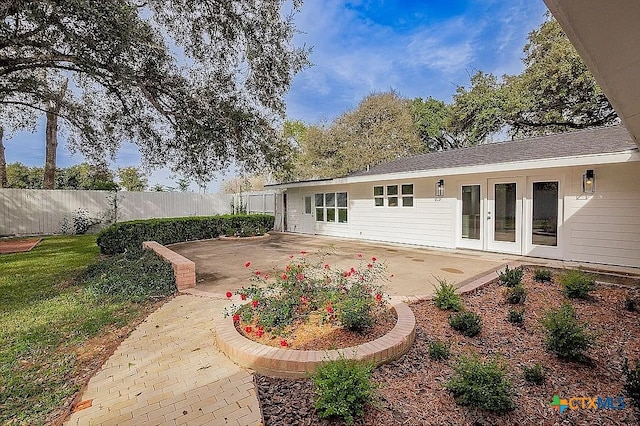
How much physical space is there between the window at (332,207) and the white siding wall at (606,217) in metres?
7.72

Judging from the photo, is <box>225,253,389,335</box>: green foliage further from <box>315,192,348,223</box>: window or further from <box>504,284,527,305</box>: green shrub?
<box>315,192,348,223</box>: window

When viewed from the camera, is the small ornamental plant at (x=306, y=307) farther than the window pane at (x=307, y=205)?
No

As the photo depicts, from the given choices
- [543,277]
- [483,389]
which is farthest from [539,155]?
[483,389]

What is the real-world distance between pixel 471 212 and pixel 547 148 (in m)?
2.46

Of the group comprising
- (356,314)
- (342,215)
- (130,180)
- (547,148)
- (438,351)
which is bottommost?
(438,351)

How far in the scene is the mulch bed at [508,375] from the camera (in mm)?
2246

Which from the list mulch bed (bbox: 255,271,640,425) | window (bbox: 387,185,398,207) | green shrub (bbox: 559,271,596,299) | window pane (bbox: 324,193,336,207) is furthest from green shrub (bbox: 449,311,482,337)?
window pane (bbox: 324,193,336,207)

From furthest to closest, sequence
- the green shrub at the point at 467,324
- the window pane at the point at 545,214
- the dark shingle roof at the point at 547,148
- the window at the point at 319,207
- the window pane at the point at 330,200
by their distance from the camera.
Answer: the window at the point at 319,207 < the window pane at the point at 330,200 < the window pane at the point at 545,214 < the dark shingle roof at the point at 547,148 < the green shrub at the point at 467,324

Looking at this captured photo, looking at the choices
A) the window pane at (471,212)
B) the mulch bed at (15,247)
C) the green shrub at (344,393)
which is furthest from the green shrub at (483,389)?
the mulch bed at (15,247)

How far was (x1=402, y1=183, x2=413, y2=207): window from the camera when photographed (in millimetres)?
10731

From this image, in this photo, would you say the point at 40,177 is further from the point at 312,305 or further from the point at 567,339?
the point at 567,339

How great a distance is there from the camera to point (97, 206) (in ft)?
50.0

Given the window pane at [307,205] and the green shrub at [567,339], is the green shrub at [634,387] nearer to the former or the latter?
the green shrub at [567,339]

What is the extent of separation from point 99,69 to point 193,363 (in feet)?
20.8
